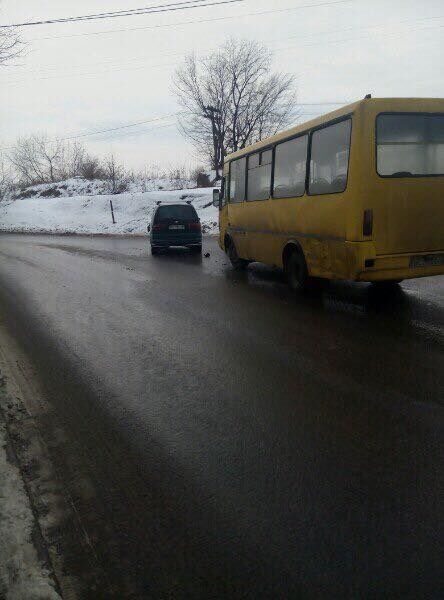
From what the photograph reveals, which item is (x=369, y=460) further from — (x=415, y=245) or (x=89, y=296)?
(x=89, y=296)

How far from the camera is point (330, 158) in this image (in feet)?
23.9

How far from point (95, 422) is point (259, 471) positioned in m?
1.48

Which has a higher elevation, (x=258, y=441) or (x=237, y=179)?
(x=237, y=179)

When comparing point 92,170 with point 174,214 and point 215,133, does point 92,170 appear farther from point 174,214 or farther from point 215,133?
point 174,214

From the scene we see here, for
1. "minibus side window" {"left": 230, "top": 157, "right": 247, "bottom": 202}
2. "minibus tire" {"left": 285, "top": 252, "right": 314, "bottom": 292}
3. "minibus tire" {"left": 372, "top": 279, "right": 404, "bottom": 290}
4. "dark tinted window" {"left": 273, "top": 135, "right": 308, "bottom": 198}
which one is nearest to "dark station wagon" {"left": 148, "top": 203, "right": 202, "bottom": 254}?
"minibus side window" {"left": 230, "top": 157, "right": 247, "bottom": 202}

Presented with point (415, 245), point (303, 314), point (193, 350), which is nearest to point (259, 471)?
point (193, 350)

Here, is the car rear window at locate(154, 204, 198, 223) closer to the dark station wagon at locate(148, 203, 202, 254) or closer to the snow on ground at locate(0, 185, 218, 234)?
the dark station wagon at locate(148, 203, 202, 254)

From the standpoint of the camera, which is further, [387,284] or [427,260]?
[387,284]

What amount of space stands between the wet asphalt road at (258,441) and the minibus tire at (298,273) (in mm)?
1206

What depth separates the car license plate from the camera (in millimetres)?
6859

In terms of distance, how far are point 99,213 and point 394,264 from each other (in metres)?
31.7

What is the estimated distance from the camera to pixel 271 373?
15.6ft

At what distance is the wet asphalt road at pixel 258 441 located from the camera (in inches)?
90.1

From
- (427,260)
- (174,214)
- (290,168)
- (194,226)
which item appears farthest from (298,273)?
(174,214)
